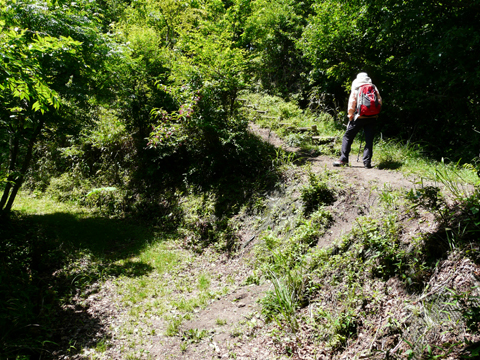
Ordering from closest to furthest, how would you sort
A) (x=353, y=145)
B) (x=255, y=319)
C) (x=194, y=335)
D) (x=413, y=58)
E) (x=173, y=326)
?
1. (x=255, y=319)
2. (x=194, y=335)
3. (x=173, y=326)
4. (x=413, y=58)
5. (x=353, y=145)

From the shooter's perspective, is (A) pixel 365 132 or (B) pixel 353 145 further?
(B) pixel 353 145

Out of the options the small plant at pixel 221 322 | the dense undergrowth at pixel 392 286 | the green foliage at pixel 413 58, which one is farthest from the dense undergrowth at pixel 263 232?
the green foliage at pixel 413 58

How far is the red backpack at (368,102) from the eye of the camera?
571cm

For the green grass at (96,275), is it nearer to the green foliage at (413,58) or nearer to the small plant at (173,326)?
the small plant at (173,326)

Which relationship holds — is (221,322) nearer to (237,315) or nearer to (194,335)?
(237,315)

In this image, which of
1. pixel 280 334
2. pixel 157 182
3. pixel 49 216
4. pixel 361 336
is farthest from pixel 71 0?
pixel 361 336

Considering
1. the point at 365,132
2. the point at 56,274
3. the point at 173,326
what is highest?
the point at 365,132

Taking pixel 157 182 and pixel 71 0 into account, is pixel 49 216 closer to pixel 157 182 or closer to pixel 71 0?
pixel 157 182

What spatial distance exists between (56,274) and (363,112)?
23.6 ft

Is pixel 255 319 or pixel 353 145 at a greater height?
pixel 353 145

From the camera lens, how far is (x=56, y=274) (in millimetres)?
5883

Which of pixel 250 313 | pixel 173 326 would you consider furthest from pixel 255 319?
pixel 173 326

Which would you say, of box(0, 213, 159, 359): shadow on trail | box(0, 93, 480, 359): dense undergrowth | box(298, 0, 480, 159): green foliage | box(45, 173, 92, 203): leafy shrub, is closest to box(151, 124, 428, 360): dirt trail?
box(0, 93, 480, 359): dense undergrowth

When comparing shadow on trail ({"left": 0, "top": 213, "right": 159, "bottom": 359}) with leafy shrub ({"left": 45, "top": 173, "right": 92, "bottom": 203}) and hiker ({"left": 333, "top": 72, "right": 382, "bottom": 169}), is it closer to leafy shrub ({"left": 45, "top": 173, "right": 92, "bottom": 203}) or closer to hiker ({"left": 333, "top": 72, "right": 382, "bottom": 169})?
leafy shrub ({"left": 45, "top": 173, "right": 92, "bottom": 203})
